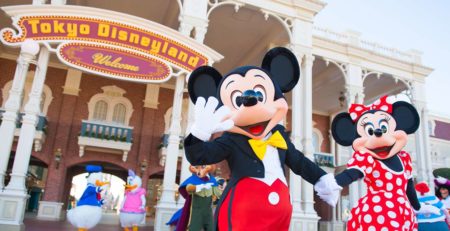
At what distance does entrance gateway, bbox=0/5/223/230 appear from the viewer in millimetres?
7312

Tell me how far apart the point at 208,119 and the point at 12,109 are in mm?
6829

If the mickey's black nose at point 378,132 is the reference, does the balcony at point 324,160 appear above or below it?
above

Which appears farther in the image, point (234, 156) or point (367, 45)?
point (367, 45)

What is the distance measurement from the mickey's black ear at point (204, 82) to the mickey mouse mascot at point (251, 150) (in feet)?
0.05

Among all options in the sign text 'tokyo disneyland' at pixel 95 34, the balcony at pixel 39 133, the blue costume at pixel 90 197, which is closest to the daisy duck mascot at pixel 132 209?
the blue costume at pixel 90 197

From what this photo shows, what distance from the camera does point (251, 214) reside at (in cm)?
229

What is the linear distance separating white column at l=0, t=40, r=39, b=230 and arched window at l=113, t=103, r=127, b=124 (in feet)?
20.6

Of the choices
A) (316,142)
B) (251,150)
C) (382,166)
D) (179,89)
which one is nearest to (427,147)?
(316,142)

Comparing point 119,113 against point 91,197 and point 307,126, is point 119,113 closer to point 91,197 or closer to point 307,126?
point 307,126

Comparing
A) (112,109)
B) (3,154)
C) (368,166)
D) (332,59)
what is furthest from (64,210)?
(368,166)

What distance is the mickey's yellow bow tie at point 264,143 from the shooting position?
99.7 inches

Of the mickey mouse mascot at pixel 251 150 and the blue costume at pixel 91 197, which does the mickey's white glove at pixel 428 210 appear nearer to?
the mickey mouse mascot at pixel 251 150

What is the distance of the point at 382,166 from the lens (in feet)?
12.1

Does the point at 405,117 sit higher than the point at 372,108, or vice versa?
the point at 372,108
